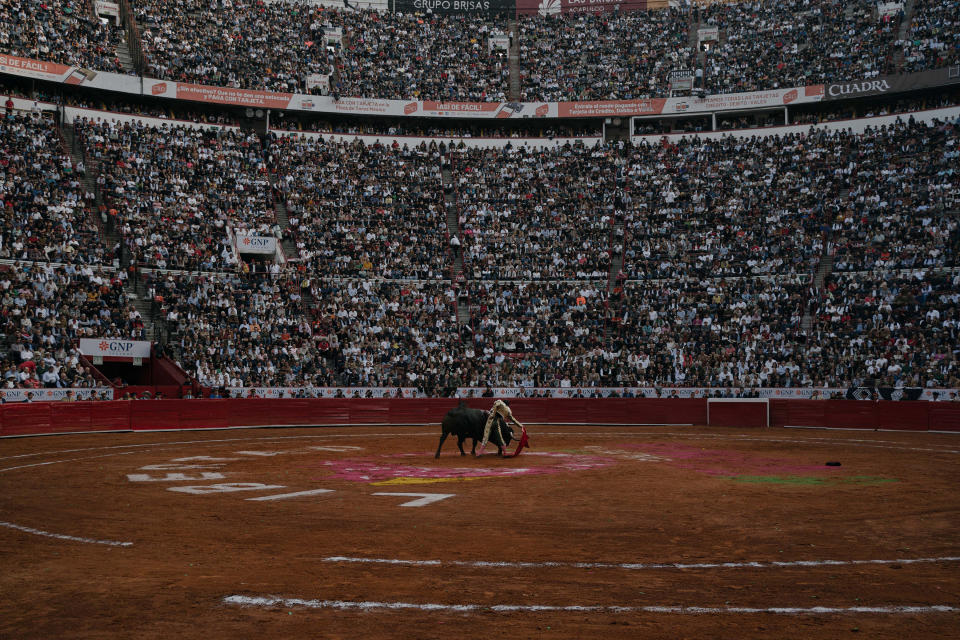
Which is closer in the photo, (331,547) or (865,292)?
(331,547)

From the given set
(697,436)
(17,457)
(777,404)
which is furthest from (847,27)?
(17,457)

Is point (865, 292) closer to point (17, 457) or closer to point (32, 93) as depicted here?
point (17, 457)

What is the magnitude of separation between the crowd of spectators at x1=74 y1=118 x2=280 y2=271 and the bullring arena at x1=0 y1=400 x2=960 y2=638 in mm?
21405

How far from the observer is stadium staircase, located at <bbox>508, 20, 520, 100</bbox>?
58406mm

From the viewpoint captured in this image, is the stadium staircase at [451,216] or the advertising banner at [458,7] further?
the advertising banner at [458,7]

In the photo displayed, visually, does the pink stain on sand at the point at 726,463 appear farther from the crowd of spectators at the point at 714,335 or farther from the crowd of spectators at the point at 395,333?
the crowd of spectators at the point at 395,333

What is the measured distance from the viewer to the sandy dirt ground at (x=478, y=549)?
719 cm

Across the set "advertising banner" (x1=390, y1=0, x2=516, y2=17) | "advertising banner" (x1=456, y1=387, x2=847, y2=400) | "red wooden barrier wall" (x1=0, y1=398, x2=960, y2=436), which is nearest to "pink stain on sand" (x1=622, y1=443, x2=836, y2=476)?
"red wooden barrier wall" (x1=0, y1=398, x2=960, y2=436)

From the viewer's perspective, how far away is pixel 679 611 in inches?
294

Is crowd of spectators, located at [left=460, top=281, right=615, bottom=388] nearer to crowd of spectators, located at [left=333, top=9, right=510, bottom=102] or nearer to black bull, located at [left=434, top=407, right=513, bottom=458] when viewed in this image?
black bull, located at [left=434, top=407, right=513, bottom=458]

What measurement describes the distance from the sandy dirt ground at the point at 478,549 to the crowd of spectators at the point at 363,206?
2520 centimetres

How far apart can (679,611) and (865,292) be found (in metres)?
36.4

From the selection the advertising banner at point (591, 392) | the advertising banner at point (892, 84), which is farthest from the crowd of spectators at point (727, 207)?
the advertising banner at point (591, 392)

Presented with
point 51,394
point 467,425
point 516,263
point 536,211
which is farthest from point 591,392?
point 51,394
